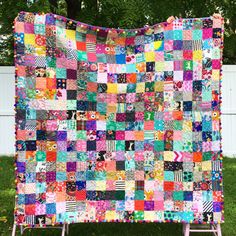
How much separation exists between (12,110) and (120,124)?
4.07 metres

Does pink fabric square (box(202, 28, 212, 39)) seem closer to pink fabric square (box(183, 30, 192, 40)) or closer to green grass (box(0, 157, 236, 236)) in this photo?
pink fabric square (box(183, 30, 192, 40))

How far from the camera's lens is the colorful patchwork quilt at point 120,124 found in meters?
3.28

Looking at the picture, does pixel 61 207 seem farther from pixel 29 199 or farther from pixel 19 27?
pixel 19 27

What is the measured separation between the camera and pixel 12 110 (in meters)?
7.06

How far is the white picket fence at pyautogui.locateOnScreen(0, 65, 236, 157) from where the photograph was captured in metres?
7.02

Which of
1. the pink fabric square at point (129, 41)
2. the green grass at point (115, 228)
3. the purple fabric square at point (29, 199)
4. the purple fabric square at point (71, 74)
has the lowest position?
the green grass at point (115, 228)

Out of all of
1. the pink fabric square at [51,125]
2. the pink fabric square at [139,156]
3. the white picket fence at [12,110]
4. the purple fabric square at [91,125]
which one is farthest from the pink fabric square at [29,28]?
the white picket fence at [12,110]

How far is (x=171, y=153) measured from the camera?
132 inches

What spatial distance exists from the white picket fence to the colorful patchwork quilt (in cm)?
391

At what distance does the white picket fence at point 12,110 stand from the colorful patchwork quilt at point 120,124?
12.8 feet

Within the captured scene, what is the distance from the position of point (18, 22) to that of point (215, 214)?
2062 mm

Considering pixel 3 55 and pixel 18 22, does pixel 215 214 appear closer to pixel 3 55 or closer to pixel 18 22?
pixel 18 22

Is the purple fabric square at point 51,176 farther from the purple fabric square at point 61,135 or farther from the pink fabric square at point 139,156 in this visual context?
the pink fabric square at point 139,156

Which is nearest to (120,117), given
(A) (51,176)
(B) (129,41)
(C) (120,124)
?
(C) (120,124)
